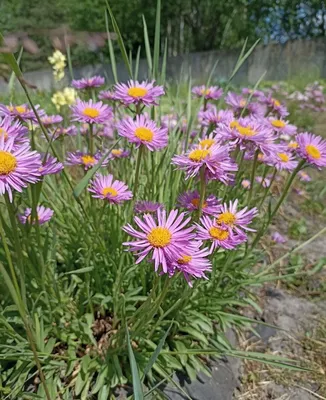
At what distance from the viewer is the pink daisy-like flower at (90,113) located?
127cm

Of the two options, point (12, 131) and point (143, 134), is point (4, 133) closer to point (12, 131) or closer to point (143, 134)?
point (12, 131)

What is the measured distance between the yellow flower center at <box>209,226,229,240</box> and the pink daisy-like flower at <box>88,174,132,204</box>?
306mm

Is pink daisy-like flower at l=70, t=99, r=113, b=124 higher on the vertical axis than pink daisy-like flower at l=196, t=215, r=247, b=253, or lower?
higher

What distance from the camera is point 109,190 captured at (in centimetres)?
115

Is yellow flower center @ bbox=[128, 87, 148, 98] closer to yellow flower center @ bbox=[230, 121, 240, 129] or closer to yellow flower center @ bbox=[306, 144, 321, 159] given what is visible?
yellow flower center @ bbox=[230, 121, 240, 129]

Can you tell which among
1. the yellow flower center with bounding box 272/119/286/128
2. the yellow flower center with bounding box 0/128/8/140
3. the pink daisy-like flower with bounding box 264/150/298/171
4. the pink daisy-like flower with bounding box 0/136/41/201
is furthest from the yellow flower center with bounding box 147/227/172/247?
the yellow flower center with bounding box 272/119/286/128

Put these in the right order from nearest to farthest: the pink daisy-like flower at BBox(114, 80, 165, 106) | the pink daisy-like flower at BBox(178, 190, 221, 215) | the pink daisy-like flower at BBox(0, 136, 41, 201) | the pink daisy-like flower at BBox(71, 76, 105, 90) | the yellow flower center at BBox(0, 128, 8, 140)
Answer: the pink daisy-like flower at BBox(0, 136, 41, 201), the yellow flower center at BBox(0, 128, 8, 140), the pink daisy-like flower at BBox(178, 190, 221, 215), the pink daisy-like flower at BBox(114, 80, 165, 106), the pink daisy-like flower at BBox(71, 76, 105, 90)

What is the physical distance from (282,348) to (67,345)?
0.83m

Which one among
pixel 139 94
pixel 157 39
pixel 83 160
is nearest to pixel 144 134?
pixel 139 94

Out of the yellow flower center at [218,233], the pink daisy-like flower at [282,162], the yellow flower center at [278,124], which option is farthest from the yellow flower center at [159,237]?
the yellow flower center at [278,124]

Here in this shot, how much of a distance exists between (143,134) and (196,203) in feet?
0.79

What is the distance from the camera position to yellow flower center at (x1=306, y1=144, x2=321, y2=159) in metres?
1.14

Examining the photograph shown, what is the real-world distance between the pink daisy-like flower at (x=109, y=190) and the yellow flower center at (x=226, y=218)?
0.30 m

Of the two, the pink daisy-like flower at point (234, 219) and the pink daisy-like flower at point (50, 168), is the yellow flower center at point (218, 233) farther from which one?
the pink daisy-like flower at point (50, 168)
